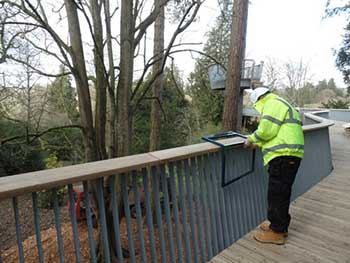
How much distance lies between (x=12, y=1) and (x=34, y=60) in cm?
214

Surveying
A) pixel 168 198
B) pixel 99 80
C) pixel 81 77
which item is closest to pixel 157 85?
pixel 99 80

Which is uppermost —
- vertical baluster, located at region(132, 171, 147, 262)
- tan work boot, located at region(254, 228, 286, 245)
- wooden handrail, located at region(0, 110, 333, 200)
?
wooden handrail, located at region(0, 110, 333, 200)

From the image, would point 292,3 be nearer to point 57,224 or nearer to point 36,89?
point 36,89

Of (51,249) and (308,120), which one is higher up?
(308,120)

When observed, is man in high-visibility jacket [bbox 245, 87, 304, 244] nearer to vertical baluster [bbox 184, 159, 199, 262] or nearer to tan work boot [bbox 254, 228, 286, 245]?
tan work boot [bbox 254, 228, 286, 245]

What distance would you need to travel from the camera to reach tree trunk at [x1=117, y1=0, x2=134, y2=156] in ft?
10.2

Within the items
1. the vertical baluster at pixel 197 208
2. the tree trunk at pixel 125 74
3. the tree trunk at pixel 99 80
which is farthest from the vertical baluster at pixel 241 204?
the tree trunk at pixel 99 80

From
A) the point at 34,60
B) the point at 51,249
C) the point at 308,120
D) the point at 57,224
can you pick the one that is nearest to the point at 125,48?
the point at 57,224

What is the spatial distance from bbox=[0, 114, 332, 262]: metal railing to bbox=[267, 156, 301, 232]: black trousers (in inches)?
11.4

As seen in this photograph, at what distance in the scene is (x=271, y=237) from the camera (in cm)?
223

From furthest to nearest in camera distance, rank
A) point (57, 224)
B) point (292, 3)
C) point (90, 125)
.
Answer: point (292, 3) < point (90, 125) < point (57, 224)

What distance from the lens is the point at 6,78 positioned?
225 inches

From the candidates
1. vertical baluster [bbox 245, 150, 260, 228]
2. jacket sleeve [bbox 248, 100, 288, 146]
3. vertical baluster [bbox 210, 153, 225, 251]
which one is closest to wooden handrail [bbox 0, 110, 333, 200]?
vertical baluster [bbox 210, 153, 225, 251]

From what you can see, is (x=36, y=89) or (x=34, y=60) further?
(x=36, y=89)
